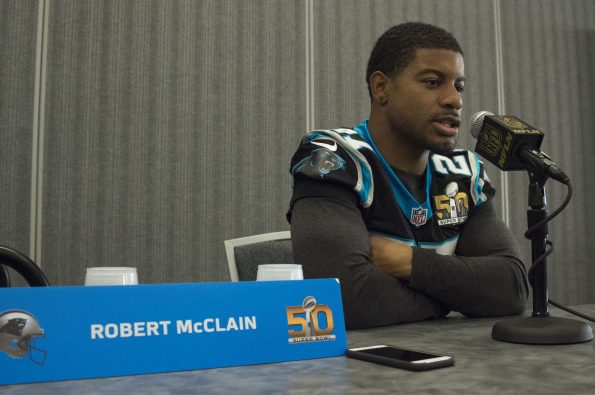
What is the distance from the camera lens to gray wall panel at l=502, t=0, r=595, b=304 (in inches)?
121

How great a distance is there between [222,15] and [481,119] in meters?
1.71

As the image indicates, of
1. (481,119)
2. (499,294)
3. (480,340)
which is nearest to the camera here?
(480,340)

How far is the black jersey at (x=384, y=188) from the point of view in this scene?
4.09ft

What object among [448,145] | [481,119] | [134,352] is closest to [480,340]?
[481,119]

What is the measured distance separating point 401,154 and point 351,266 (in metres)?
0.42

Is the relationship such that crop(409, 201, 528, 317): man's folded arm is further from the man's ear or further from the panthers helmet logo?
the man's ear

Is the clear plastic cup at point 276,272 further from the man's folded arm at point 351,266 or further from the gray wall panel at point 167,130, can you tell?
the gray wall panel at point 167,130

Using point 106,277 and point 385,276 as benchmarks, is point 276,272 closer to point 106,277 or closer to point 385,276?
point 106,277

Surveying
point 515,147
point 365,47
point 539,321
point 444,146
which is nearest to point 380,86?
point 444,146

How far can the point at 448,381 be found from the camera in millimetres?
503

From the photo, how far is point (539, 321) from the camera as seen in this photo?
757 mm

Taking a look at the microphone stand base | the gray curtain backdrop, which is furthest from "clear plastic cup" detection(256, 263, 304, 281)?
the gray curtain backdrop

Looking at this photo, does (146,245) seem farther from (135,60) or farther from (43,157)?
(135,60)

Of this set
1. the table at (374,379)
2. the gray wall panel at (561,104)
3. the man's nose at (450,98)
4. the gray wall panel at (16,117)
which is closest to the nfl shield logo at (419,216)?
the man's nose at (450,98)
